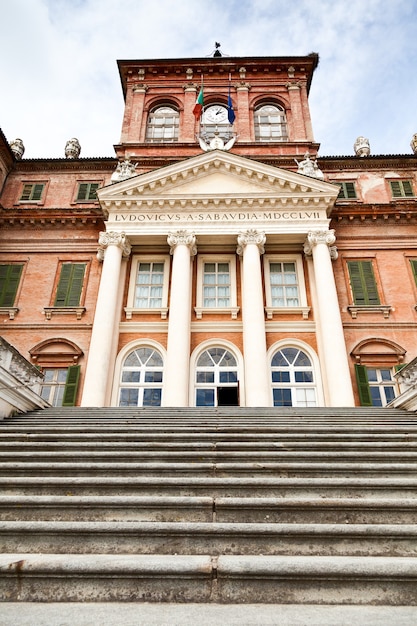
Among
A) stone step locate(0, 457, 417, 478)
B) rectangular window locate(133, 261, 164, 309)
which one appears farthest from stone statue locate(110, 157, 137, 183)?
stone step locate(0, 457, 417, 478)

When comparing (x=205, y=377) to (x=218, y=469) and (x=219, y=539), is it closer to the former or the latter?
(x=218, y=469)

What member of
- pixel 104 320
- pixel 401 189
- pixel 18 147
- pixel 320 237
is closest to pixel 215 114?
pixel 401 189

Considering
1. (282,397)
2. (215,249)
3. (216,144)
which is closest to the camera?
(282,397)

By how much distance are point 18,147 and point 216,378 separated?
1835cm

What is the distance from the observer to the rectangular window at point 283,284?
17608 millimetres

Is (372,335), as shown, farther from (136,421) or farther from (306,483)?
(306,483)

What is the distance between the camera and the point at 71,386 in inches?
621

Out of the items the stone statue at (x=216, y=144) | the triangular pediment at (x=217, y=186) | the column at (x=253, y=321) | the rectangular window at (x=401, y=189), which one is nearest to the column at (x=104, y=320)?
the triangular pediment at (x=217, y=186)

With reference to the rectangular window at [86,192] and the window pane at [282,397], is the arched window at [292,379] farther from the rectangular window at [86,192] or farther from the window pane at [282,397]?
the rectangular window at [86,192]

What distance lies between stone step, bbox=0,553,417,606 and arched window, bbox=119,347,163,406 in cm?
1250

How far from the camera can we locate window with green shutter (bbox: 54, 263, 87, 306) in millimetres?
17797

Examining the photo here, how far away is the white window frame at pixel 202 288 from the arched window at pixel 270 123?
29.6 feet

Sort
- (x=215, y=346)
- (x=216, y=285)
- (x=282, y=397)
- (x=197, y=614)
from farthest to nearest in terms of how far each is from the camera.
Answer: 1. (x=216, y=285)
2. (x=215, y=346)
3. (x=282, y=397)
4. (x=197, y=614)

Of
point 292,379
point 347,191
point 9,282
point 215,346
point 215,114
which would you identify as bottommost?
point 292,379
